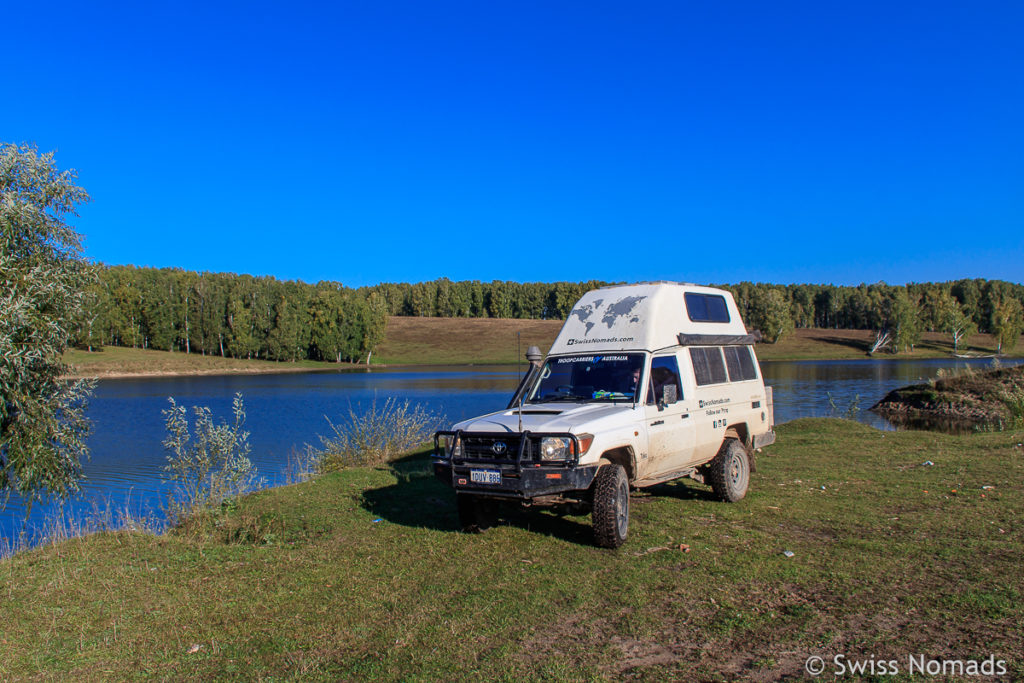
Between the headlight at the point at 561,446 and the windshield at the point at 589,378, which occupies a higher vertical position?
the windshield at the point at 589,378

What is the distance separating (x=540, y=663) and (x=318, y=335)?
9583 centimetres

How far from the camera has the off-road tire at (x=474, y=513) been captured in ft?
27.2

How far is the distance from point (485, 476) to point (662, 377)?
2.97 metres

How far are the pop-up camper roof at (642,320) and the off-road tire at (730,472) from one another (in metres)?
1.63

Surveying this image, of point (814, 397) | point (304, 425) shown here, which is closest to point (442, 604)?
point (304, 425)

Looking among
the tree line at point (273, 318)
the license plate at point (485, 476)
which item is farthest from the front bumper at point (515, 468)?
the tree line at point (273, 318)

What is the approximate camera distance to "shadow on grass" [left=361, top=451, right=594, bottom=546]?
8.69m

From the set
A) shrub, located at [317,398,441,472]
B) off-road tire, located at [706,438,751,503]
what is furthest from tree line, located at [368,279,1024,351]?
off-road tire, located at [706,438,751,503]

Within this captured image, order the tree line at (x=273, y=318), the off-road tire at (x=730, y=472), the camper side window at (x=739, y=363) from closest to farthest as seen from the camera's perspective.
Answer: the off-road tire at (x=730, y=472) < the camper side window at (x=739, y=363) < the tree line at (x=273, y=318)

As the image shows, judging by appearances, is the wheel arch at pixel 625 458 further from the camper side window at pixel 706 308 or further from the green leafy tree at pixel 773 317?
the green leafy tree at pixel 773 317

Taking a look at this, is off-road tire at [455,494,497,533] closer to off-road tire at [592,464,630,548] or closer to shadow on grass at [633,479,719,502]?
off-road tire at [592,464,630,548]

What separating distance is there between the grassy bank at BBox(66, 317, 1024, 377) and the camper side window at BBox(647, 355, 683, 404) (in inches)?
2554

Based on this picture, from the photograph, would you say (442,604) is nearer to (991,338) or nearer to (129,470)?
(129,470)

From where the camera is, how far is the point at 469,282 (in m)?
168
